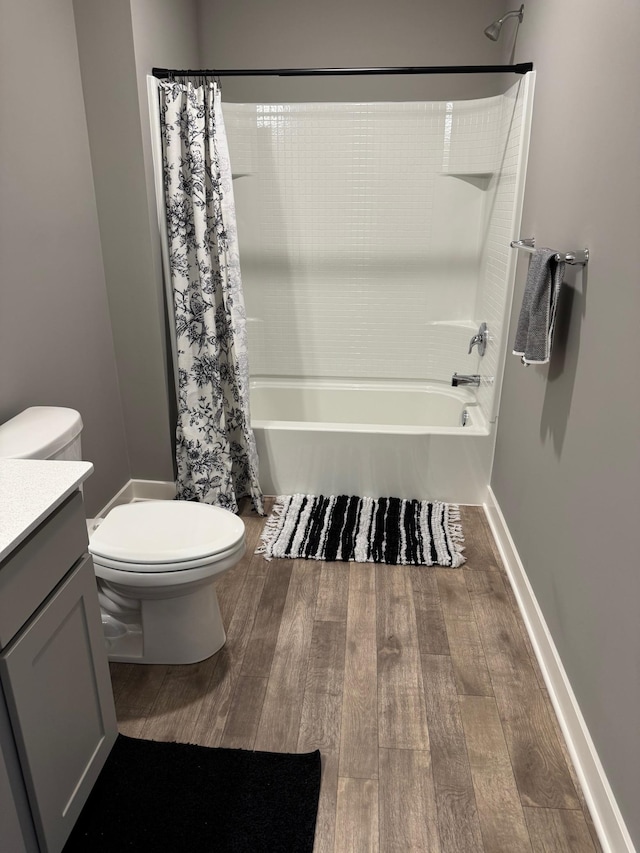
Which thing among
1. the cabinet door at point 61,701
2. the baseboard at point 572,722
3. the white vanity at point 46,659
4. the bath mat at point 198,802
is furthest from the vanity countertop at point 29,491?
the baseboard at point 572,722

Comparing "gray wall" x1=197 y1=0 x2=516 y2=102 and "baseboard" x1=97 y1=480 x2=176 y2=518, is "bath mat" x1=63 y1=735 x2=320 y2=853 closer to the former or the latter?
"baseboard" x1=97 y1=480 x2=176 y2=518

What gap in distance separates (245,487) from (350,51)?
2.19 metres

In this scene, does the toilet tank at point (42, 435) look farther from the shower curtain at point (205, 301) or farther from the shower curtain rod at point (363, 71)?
the shower curtain rod at point (363, 71)

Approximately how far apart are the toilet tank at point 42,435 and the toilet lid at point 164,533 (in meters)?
0.26

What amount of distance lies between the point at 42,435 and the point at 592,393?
1.53 m

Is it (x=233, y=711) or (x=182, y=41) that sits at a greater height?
(x=182, y=41)

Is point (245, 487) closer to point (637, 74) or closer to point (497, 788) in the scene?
point (497, 788)

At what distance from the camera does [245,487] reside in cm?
294

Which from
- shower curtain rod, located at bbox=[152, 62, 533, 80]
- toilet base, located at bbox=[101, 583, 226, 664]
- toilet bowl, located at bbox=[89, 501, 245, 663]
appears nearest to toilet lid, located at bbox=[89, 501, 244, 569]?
toilet bowl, located at bbox=[89, 501, 245, 663]

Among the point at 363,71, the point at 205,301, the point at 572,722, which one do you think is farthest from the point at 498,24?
the point at 572,722

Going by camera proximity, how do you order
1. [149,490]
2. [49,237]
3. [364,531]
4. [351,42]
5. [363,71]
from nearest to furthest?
[49,237]
[363,71]
[364,531]
[149,490]
[351,42]

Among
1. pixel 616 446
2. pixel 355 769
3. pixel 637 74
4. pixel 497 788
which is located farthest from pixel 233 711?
pixel 637 74

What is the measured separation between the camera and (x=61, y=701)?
1.28 metres

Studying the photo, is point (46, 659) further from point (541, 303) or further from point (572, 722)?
point (541, 303)
